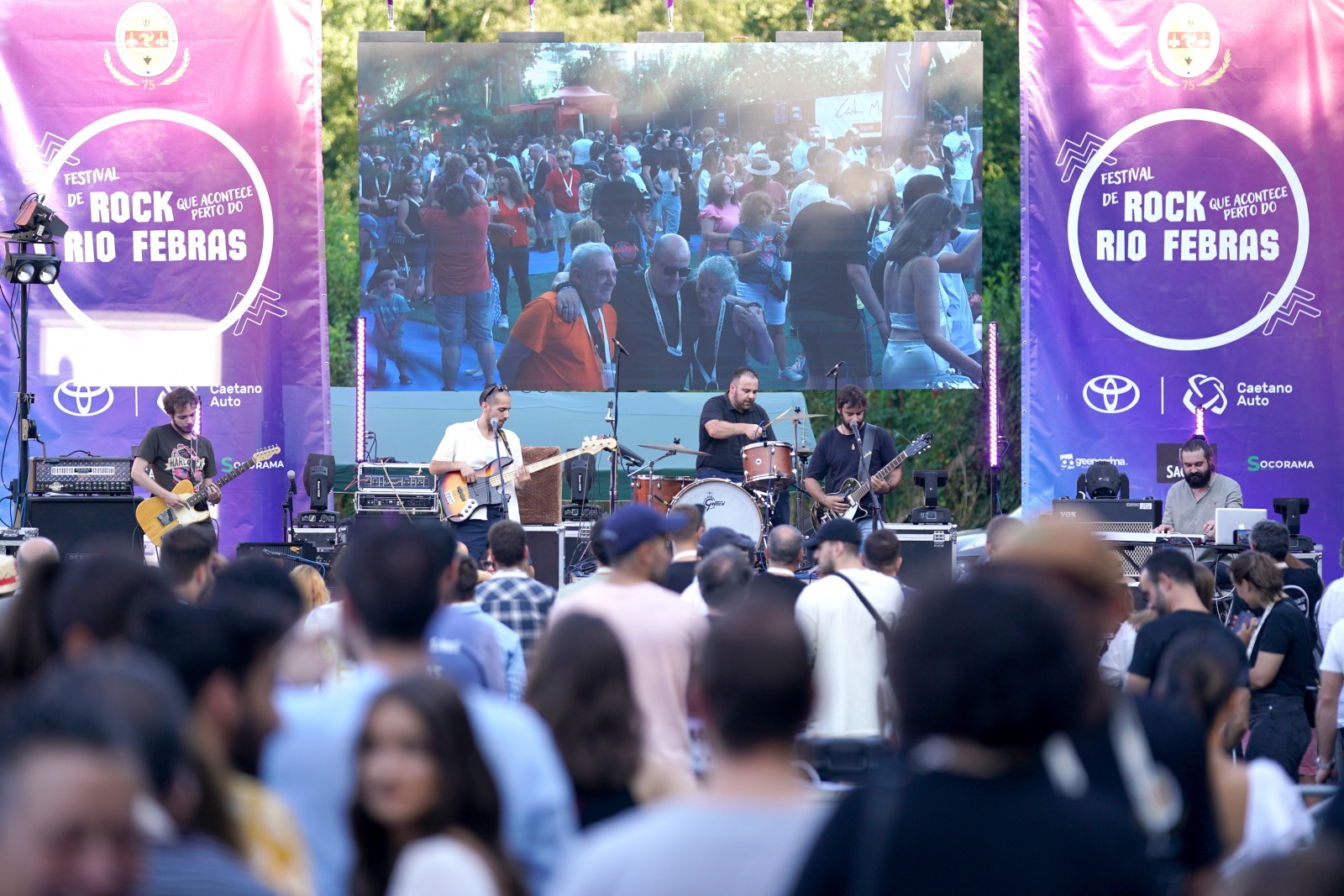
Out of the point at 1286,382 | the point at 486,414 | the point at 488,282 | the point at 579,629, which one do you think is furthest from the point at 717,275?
the point at 579,629

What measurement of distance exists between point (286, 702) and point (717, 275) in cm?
1159

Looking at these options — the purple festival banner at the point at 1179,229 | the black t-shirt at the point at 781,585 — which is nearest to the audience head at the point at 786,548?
the black t-shirt at the point at 781,585

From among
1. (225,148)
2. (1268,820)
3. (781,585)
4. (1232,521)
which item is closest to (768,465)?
(1232,521)

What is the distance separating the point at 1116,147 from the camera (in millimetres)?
12953

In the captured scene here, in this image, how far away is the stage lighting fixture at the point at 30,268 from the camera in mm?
11844

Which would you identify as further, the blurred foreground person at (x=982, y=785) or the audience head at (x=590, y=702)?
the audience head at (x=590, y=702)

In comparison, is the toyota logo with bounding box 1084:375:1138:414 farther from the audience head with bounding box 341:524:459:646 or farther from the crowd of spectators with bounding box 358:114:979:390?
the audience head with bounding box 341:524:459:646

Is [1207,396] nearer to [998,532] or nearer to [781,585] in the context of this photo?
[998,532]

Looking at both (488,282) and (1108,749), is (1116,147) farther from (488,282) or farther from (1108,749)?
(1108,749)

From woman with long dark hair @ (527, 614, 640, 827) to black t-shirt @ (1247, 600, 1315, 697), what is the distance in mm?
4562

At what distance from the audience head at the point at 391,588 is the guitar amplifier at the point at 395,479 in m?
9.62

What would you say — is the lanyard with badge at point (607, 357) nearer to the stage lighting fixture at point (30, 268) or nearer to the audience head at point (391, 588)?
the stage lighting fixture at point (30, 268)

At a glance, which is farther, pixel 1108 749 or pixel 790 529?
pixel 790 529

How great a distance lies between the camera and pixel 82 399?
13141 mm
